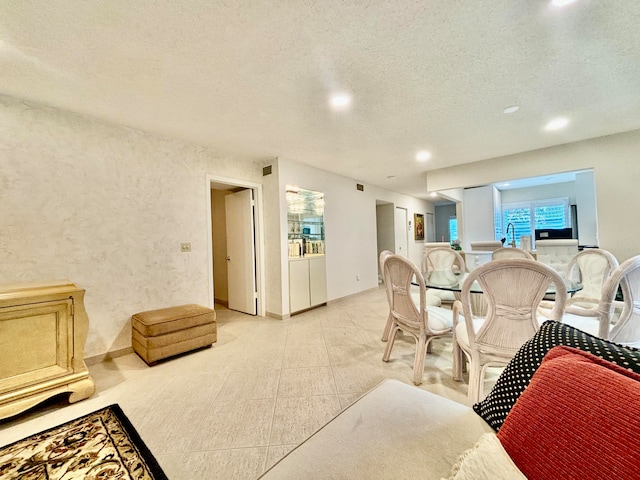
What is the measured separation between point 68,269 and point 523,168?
6.00m

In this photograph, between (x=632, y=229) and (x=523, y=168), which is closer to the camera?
(x=632, y=229)

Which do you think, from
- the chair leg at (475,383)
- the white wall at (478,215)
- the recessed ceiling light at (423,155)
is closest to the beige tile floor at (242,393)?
the chair leg at (475,383)

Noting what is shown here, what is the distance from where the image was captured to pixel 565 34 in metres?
1.65

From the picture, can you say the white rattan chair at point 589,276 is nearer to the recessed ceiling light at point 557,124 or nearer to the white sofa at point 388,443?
the recessed ceiling light at point 557,124

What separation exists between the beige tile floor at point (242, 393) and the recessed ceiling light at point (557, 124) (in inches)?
110

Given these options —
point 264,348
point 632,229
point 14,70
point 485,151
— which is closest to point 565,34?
point 485,151

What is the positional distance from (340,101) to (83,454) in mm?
3067

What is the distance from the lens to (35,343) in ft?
6.11

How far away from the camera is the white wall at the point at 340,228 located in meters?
4.00

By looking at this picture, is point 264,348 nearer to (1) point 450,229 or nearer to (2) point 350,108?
(2) point 350,108

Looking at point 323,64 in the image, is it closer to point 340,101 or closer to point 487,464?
point 340,101

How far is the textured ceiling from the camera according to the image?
147cm

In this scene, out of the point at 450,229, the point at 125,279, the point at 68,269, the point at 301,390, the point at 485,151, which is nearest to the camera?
the point at 301,390

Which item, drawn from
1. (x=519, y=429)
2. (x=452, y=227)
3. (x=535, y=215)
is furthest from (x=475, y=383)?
(x=452, y=227)
